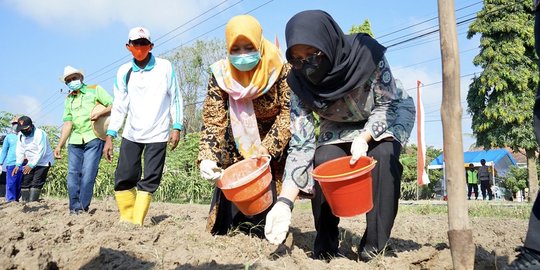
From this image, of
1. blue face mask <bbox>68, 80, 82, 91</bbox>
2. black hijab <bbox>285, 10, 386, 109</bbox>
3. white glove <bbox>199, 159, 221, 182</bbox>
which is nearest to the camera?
black hijab <bbox>285, 10, 386, 109</bbox>

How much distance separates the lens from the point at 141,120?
418 centimetres

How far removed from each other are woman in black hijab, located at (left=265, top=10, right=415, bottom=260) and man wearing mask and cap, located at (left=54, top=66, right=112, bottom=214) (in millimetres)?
3079

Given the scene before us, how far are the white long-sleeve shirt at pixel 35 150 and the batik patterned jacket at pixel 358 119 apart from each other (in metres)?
6.41

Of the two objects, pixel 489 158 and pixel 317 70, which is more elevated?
pixel 317 70

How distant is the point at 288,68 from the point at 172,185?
31.5 ft

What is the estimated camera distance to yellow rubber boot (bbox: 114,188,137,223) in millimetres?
4250

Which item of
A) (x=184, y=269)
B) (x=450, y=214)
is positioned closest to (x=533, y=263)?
(x=450, y=214)

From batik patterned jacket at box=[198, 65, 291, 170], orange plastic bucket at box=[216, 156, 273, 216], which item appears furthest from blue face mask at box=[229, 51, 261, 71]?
orange plastic bucket at box=[216, 156, 273, 216]

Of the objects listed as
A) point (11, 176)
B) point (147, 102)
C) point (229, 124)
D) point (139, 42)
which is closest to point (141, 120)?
point (147, 102)

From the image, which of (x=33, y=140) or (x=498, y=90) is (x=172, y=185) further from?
(x=498, y=90)

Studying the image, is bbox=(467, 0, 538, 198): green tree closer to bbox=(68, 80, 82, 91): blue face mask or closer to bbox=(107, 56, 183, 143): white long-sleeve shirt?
bbox=(68, 80, 82, 91): blue face mask

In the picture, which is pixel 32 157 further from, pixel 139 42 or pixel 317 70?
pixel 317 70

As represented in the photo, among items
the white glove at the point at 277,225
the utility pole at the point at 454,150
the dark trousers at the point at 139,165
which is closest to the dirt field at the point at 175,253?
the white glove at the point at 277,225

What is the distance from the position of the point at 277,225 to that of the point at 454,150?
0.92 m
